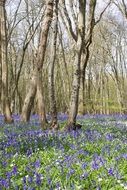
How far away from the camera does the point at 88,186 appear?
541 cm

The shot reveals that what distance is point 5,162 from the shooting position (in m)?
6.68

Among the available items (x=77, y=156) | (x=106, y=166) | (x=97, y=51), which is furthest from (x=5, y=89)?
(x=97, y=51)

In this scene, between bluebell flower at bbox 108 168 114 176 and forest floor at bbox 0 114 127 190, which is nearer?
forest floor at bbox 0 114 127 190

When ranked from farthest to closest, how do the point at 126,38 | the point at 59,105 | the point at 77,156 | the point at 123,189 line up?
the point at 59,105
the point at 126,38
the point at 77,156
the point at 123,189

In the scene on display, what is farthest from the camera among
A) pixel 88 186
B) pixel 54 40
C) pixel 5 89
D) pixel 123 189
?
pixel 5 89

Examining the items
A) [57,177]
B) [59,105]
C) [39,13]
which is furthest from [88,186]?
[59,105]

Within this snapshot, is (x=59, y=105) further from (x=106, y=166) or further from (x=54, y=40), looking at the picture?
(x=106, y=166)

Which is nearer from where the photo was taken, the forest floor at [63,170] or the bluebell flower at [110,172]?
the forest floor at [63,170]

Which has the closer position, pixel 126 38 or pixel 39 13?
pixel 39 13

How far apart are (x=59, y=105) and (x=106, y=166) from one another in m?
54.4

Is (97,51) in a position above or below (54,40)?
above

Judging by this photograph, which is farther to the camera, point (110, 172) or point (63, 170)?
point (63, 170)

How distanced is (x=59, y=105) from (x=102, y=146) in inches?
2038

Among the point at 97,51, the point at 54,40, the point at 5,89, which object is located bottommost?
Result: the point at 5,89
